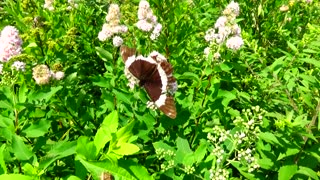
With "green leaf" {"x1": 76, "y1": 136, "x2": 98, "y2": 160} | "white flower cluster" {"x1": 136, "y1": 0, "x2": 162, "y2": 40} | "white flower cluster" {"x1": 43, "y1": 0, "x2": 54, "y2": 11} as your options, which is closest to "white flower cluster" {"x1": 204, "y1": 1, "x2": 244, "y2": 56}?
"white flower cluster" {"x1": 136, "y1": 0, "x2": 162, "y2": 40}

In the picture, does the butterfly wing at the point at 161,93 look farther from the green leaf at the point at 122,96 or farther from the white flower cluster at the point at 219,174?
the white flower cluster at the point at 219,174

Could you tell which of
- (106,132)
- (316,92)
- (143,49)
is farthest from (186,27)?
(106,132)

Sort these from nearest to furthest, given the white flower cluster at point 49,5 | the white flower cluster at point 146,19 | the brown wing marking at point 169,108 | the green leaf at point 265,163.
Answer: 1. the brown wing marking at point 169,108
2. the green leaf at point 265,163
3. the white flower cluster at point 146,19
4. the white flower cluster at point 49,5

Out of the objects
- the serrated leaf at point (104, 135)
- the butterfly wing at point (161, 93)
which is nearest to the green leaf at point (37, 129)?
the butterfly wing at point (161, 93)

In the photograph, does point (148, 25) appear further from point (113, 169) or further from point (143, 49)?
point (113, 169)

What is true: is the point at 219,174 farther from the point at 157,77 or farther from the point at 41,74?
the point at 41,74
